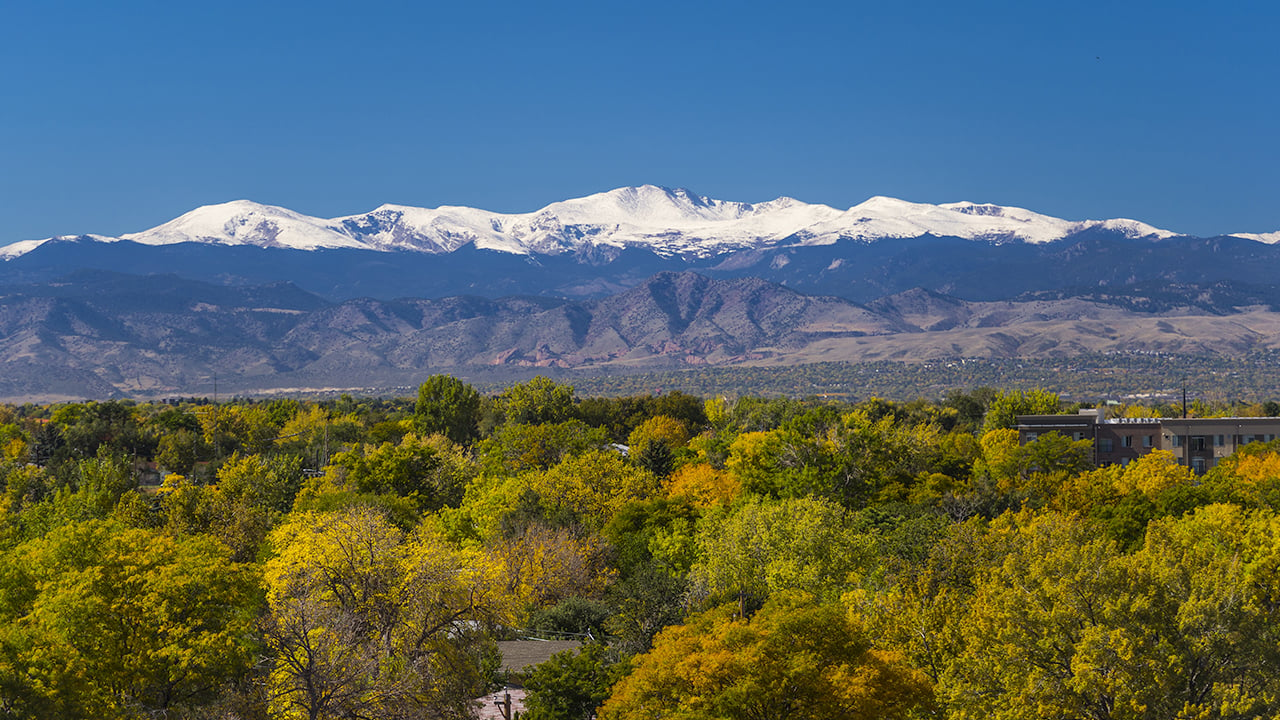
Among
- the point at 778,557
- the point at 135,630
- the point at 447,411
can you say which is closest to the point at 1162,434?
the point at 778,557

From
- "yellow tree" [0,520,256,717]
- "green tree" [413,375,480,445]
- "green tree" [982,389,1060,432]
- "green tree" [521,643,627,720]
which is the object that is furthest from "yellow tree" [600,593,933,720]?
"green tree" [413,375,480,445]

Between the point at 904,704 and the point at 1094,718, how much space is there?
6.13 metres

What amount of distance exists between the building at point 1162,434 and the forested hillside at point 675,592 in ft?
59.7

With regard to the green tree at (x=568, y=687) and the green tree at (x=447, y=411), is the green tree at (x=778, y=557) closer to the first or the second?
the green tree at (x=568, y=687)

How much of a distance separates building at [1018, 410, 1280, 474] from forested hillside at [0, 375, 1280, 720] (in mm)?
18198

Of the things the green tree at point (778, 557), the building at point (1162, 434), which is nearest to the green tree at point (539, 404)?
the building at point (1162, 434)

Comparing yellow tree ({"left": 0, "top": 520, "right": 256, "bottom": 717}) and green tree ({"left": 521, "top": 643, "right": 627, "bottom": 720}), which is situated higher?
yellow tree ({"left": 0, "top": 520, "right": 256, "bottom": 717})

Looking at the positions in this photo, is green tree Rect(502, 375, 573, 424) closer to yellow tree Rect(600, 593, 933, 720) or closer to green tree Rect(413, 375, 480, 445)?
green tree Rect(413, 375, 480, 445)

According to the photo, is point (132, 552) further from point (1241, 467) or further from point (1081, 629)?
point (1241, 467)

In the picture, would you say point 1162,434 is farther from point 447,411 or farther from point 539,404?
point 447,411

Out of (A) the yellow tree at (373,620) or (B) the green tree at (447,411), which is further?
(B) the green tree at (447,411)

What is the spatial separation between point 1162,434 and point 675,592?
77378mm

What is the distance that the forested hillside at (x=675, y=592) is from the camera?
45.3 meters

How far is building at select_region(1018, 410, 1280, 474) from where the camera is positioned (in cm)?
12769
